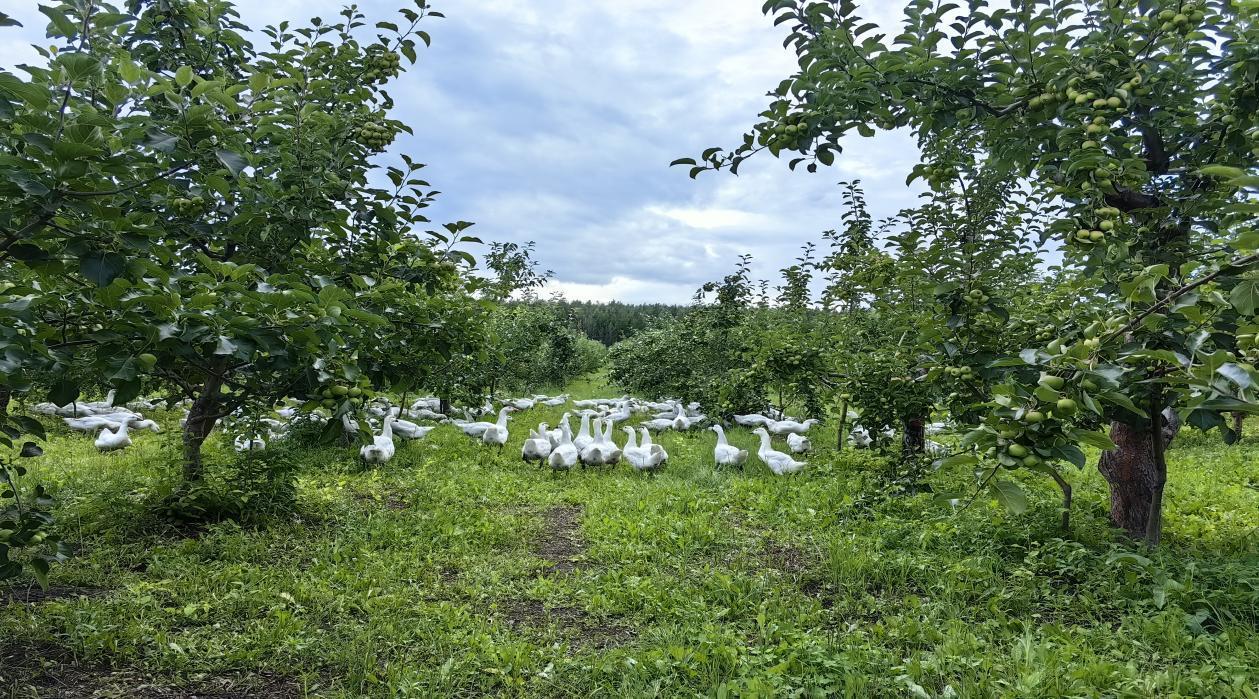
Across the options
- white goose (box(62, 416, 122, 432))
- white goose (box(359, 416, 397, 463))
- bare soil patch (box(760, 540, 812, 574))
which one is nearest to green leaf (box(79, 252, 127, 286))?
bare soil patch (box(760, 540, 812, 574))

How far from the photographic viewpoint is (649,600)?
4.31m

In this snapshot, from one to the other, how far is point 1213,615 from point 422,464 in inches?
326

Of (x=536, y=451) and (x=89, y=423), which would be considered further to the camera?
(x=89, y=423)

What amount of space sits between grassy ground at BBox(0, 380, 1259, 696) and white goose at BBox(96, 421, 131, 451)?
261 centimetres

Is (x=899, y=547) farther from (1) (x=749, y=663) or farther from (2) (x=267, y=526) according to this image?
(2) (x=267, y=526)

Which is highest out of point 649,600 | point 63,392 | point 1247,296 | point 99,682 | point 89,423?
point 1247,296

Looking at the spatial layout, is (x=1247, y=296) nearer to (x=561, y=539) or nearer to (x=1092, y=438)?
(x=1092, y=438)

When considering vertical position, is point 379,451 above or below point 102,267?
below

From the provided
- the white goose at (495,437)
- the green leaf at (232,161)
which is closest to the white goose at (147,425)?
the white goose at (495,437)

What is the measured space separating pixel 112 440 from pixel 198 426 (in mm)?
5001

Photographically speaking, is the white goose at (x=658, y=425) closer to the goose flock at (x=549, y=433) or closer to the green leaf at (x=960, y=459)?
the goose flock at (x=549, y=433)

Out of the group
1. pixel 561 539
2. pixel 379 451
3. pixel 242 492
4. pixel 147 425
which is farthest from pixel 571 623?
pixel 147 425

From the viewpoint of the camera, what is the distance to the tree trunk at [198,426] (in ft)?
18.2

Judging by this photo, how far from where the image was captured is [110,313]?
9.17 feet
